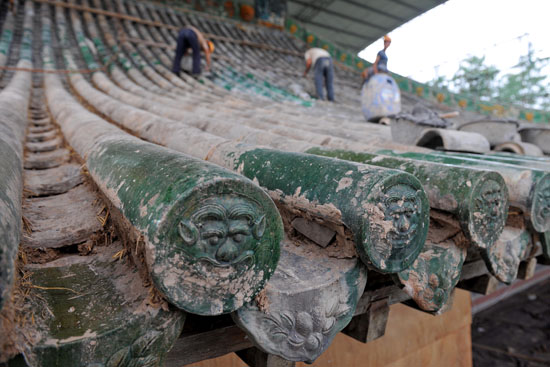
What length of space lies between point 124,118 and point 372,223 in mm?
1567

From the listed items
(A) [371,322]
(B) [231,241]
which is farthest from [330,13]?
(B) [231,241]

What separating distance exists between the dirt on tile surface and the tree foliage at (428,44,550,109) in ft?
Result: 13.1

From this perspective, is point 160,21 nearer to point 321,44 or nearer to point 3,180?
point 321,44

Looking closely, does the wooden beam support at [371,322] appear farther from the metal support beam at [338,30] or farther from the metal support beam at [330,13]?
the metal support beam at [338,30]

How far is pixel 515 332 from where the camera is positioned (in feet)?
14.4

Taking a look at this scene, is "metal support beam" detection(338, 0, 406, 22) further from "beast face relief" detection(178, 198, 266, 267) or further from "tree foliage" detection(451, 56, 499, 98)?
"beast face relief" detection(178, 198, 266, 267)

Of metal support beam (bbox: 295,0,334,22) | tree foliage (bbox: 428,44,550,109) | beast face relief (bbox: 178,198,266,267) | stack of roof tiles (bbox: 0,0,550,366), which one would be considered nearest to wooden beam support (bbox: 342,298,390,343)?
stack of roof tiles (bbox: 0,0,550,366)

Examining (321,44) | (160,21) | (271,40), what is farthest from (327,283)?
(321,44)

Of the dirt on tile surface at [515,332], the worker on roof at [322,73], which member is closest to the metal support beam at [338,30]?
the worker on roof at [322,73]

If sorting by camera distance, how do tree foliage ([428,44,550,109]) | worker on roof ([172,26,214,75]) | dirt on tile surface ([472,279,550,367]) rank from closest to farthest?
dirt on tile surface ([472,279,550,367]), worker on roof ([172,26,214,75]), tree foliage ([428,44,550,109])

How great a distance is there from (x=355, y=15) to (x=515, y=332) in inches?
357

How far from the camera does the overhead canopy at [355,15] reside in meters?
10.3

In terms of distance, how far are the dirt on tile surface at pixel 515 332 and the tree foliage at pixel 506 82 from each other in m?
3.99

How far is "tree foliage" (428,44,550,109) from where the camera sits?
7504 millimetres
